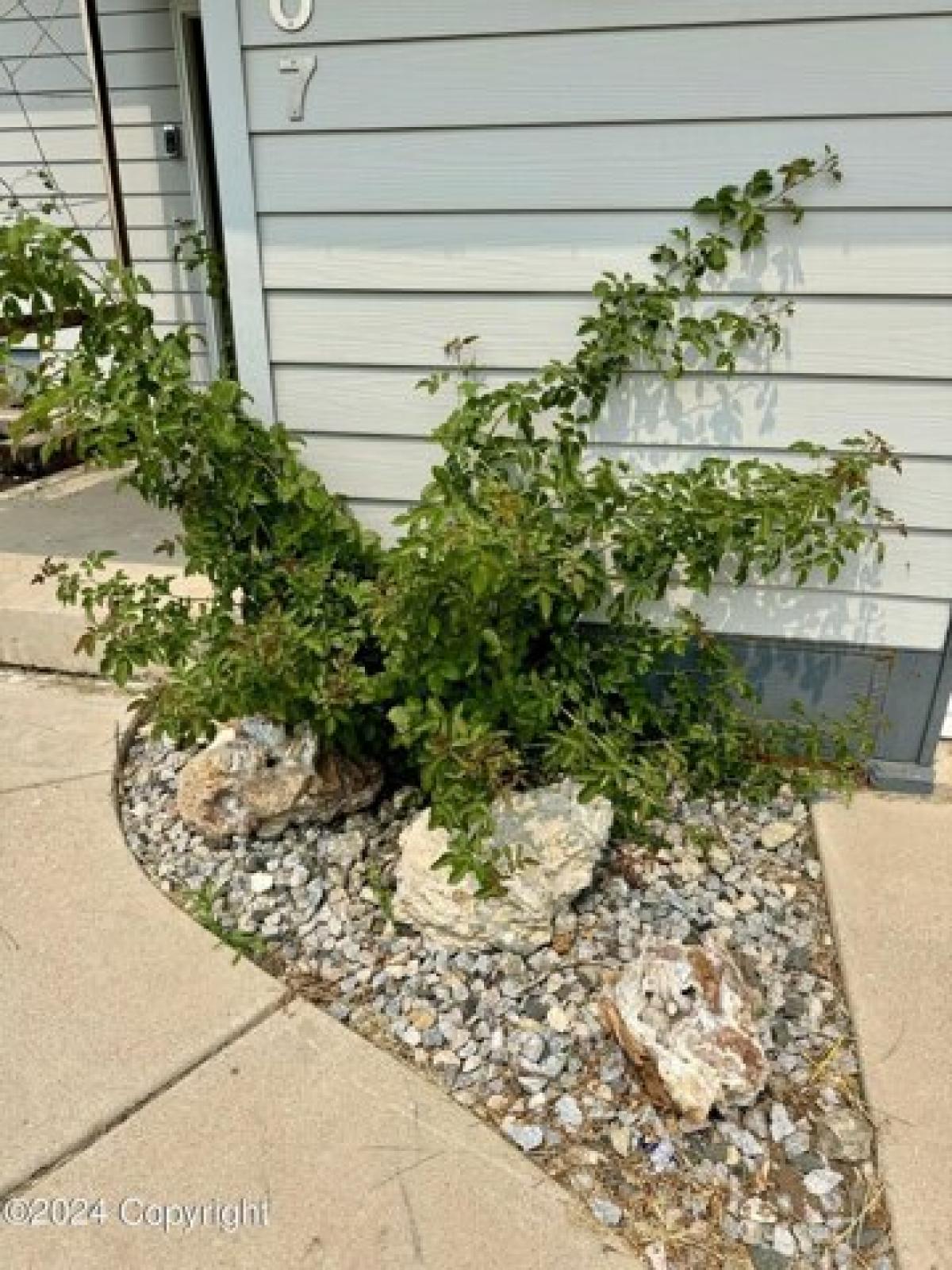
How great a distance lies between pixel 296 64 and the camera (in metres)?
2.10

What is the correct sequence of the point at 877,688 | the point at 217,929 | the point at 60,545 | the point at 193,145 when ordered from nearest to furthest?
the point at 217,929
the point at 877,688
the point at 60,545
the point at 193,145

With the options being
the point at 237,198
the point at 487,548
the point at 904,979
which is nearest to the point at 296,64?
the point at 237,198

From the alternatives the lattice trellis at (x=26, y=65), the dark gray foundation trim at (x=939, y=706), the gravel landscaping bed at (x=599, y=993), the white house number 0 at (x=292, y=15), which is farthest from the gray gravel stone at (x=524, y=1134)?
the lattice trellis at (x=26, y=65)

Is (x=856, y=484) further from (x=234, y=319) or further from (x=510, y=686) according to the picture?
(x=234, y=319)

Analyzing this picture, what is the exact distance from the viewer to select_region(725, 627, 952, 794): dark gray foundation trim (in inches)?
95.4

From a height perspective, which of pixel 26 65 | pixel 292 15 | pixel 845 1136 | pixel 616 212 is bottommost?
pixel 845 1136

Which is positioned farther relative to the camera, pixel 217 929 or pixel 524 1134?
pixel 217 929

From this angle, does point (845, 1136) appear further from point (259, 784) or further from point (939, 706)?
point (259, 784)

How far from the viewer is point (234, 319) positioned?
236cm

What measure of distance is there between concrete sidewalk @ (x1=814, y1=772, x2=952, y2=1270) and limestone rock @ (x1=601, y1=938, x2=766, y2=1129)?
0.77ft

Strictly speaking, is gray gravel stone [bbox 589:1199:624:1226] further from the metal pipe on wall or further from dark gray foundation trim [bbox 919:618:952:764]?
the metal pipe on wall

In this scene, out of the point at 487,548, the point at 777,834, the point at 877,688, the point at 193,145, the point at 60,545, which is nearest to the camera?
the point at 487,548

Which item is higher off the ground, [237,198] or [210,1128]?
[237,198]

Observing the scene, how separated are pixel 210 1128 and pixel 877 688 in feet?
5.77
